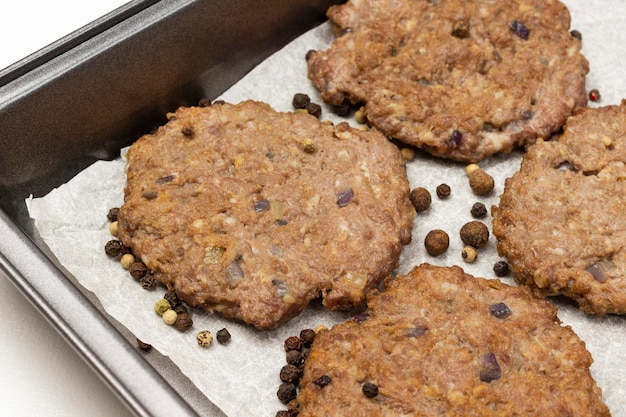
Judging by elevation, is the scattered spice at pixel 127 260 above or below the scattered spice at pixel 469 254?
above

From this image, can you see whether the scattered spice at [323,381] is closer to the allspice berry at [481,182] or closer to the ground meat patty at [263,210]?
the ground meat patty at [263,210]

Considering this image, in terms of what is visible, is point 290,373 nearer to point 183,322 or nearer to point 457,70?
point 183,322

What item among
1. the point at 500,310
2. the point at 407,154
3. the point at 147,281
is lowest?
the point at 500,310

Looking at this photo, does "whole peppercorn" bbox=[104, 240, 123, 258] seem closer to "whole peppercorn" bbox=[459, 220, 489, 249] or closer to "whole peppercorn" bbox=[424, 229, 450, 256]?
"whole peppercorn" bbox=[424, 229, 450, 256]

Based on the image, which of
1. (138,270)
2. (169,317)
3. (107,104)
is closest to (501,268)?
(169,317)

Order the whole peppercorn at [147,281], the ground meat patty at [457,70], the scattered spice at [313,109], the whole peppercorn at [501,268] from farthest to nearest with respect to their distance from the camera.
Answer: the scattered spice at [313,109] → the ground meat patty at [457,70] → the whole peppercorn at [501,268] → the whole peppercorn at [147,281]

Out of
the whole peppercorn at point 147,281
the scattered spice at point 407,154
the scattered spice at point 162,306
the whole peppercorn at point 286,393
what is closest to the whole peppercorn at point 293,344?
the whole peppercorn at point 286,393

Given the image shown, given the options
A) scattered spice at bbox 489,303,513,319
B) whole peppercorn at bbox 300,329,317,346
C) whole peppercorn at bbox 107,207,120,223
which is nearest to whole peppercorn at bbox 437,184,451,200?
scattered spice at bbox 489,303,513,319
